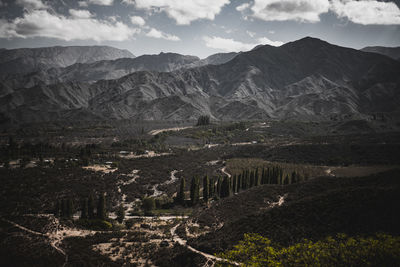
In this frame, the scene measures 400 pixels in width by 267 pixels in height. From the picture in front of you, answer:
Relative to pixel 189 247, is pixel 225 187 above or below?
above

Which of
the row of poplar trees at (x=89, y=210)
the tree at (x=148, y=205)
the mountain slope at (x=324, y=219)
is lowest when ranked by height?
the tree at (x=148, y=205)

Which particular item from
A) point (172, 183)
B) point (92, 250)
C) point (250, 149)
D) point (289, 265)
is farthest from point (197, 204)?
point (250, 149)

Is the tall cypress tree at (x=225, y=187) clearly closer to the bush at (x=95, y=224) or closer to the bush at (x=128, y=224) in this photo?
the bush at (x=128, y=224)

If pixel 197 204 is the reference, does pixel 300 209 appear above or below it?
above

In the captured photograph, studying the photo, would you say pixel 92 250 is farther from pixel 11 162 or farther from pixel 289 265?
pixel 11 162

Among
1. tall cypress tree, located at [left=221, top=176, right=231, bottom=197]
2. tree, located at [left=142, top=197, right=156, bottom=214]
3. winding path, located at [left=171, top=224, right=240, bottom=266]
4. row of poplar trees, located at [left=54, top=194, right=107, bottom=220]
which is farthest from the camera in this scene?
tall cypress tree, located at [left=221, top=176, right=231, bottom=197]

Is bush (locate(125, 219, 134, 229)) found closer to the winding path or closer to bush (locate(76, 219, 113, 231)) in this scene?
bush (locate(76, 219, 113, 231))

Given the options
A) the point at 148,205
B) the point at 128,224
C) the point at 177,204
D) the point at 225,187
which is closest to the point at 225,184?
the point at 225,187

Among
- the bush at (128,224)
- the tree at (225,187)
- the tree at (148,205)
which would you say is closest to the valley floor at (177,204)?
the bush at (128,224)

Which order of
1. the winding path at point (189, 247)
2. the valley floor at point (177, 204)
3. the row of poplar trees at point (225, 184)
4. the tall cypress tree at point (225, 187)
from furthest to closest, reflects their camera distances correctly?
the tall cypress tree at point (225, 187)
the row of poplar trees at point (225, 184)
the valley floor at point (177, 204)
the winding path at point (189, 247)

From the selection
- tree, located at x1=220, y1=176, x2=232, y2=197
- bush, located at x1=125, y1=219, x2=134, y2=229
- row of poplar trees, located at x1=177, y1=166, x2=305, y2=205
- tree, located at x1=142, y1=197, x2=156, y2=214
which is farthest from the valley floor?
tree, located at x1=220, y1=176, x2=232, y2=197

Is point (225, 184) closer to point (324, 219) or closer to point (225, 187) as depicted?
point (225, 187)
